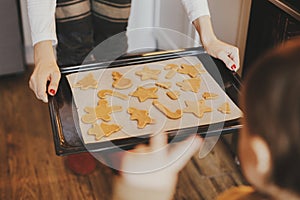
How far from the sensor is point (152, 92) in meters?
1.29

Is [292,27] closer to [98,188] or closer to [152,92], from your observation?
[152,92]

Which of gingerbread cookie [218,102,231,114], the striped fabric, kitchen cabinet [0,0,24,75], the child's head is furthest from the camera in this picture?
kitchen cabinet [0,0,24,75]

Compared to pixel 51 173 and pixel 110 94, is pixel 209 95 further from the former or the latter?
pixel 51 173

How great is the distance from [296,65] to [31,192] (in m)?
1.34

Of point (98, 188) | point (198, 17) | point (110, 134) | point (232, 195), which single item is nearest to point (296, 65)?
Answer: point (232, 195)

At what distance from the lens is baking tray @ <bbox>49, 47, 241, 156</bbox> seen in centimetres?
110

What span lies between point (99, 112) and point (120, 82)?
0.13 metres

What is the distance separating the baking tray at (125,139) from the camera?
43.3 inches

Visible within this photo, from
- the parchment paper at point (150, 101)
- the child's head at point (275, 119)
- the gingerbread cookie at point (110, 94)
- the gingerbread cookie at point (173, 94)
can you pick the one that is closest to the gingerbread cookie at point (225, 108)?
the parchment paper at point (150, 101)

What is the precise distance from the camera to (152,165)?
1.24 meters

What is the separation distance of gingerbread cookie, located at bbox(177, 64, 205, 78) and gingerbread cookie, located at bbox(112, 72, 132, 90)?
0.15m

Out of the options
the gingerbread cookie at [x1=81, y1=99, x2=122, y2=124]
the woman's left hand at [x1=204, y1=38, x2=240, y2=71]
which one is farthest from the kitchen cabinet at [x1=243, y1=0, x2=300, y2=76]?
the gingerbread cookie at [x1=81, y1=99, x2=122, y2=124]

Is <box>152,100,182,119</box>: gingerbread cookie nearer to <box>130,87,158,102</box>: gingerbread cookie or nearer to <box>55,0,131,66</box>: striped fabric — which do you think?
<box>130,87,158,102</box>: gingerbread cookie

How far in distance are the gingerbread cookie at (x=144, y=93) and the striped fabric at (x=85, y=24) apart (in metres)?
0.35
